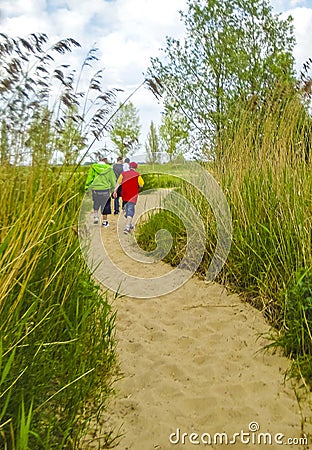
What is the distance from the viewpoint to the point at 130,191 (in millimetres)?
7844

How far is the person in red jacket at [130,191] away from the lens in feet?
25.1

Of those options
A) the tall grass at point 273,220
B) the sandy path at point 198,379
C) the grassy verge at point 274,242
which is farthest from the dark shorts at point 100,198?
the sandy path at point 198,379

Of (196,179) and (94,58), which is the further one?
(196,179)

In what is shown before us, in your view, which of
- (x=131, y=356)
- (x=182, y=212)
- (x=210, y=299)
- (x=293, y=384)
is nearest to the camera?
(x=293, y=384)

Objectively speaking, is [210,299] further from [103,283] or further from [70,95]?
[70,95]

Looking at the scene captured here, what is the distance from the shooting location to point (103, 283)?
451cm

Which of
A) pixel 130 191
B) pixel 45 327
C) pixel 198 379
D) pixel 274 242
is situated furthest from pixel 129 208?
pixel 45 327

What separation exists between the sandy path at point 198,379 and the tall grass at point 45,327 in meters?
0.21

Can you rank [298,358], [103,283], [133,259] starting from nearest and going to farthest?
1. [298,358]
2. [103,283]
3. [133,259]

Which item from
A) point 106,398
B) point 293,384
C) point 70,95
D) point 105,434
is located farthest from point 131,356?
point 70,95

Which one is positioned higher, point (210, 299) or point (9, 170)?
point (9, 170)

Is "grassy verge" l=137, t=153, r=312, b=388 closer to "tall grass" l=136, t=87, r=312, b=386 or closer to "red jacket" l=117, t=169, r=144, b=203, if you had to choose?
"tall grass" l=136, t=87, r=312, b=386

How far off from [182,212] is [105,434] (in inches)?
146

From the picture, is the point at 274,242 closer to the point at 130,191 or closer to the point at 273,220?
the point at 273,220
